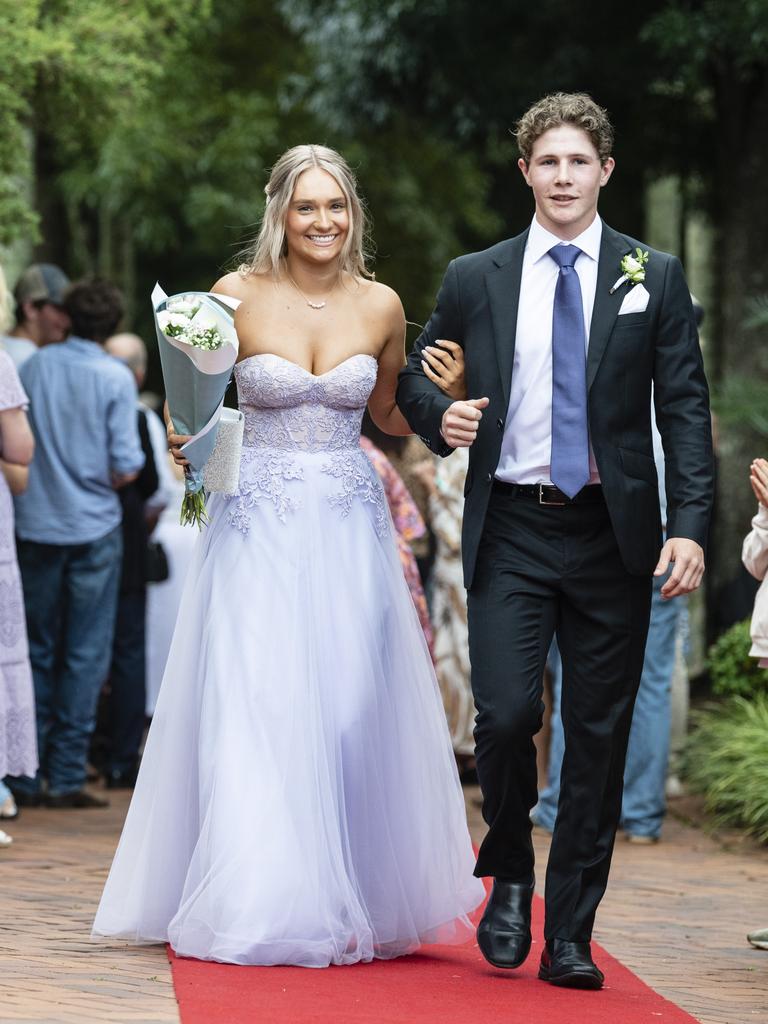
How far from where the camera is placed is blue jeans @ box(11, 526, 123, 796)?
909 centimetres

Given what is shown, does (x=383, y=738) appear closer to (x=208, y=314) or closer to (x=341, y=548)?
(x=341, y=548)

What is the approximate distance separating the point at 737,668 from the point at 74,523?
371 centimetres

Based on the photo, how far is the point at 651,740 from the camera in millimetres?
8773

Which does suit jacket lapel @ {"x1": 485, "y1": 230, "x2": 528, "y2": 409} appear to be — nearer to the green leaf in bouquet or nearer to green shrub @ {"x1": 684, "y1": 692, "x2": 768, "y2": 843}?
the green leaf in bouquet

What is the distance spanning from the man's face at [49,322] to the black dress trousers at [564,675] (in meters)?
4.67

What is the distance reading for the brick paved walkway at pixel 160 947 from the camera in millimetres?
4941

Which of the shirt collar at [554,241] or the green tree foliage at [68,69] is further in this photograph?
the green tree foliage at [68,69]

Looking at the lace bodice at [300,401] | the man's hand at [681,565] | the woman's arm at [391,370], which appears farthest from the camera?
the woman's arm at [391,370]

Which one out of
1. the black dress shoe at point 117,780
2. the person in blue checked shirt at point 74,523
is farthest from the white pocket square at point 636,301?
the black dress shoe at point 117,780

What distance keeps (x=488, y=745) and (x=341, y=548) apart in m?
0.92

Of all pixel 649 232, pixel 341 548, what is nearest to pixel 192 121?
pixel 649 232

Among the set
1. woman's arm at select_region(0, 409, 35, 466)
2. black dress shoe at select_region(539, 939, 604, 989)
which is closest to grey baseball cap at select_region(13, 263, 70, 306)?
woman's arm at select_region(0, 409, 35, 466)

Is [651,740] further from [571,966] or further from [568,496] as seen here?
[568,496]

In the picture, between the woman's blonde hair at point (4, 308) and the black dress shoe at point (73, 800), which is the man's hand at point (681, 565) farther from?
the black dress shoe at point (73, 800)
